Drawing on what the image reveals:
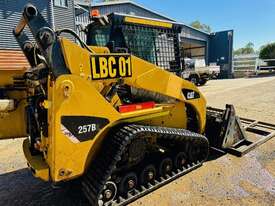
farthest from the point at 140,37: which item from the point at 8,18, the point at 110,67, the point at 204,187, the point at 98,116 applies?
the point at 8,18

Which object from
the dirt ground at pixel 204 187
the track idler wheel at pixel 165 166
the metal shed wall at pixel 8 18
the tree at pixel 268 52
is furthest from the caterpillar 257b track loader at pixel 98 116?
the tree at pixel 268 52

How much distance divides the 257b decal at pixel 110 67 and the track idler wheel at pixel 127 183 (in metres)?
1.28

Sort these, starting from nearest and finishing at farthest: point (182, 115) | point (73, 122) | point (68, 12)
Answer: point (73, 122), point (182, 115), point (68, 12)

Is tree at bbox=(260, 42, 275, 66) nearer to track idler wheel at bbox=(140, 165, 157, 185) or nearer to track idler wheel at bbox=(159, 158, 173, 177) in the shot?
track idler wheel at bbox=(159, 158, 173, 177)

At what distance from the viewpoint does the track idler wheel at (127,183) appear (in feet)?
10.8

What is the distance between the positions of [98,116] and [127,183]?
105 centimetres

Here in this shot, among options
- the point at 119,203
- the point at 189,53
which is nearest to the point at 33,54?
the point at 119,203

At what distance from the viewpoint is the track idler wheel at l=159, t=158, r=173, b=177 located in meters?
3.74

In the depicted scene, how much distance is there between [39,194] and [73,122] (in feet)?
5.76

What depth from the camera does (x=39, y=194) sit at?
3.79 meters

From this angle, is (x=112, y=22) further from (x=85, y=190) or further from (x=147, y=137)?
(x=85, y=190)

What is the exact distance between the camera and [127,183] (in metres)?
3.35

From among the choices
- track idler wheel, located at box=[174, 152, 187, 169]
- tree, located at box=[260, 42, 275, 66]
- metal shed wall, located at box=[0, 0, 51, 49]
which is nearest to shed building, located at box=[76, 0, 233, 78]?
tree, located at box=[260, 42, 275, 66]

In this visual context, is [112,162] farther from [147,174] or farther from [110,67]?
[110,67]
